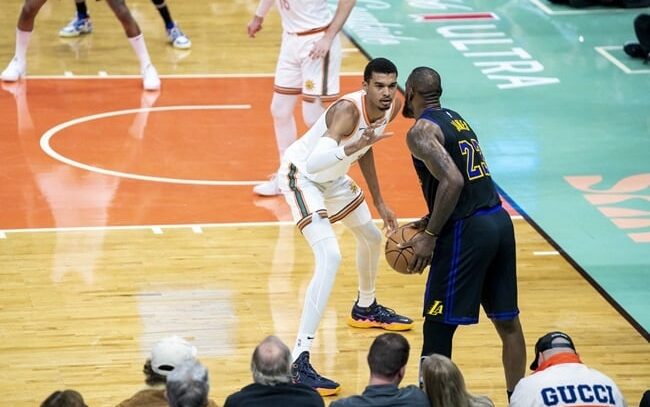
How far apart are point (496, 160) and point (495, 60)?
3.08 meters

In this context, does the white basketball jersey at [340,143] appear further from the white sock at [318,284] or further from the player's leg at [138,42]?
the player's leg at [138,42]

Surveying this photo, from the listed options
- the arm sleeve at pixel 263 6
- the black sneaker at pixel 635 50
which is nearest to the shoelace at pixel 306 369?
the arm sleeve at pixel 263 6

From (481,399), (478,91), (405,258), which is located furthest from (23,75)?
(481,399)

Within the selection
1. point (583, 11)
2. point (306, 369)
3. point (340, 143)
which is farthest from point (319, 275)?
point (583, 11)

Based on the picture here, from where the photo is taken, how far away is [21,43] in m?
13.4

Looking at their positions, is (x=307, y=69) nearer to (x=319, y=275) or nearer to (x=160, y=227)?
(x=160, y=227)

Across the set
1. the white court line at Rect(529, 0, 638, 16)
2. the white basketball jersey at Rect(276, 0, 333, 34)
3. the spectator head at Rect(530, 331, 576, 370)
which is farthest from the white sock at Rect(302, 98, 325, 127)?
the white court line at Rect(529, 0, 638, 16)

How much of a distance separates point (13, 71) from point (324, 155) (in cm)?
660

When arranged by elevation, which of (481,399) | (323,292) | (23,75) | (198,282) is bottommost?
(23,75)

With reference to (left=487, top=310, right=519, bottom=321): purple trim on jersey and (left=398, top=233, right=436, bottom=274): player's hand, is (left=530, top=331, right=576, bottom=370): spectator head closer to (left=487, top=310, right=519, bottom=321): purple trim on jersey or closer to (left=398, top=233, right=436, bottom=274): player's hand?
(left=487, top=310, right=519, bottom=321): purple trim on jersey

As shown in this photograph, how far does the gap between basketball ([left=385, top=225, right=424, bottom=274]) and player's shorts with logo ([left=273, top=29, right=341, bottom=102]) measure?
3.12 metres

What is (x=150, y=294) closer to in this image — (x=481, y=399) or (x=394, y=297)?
(x=394, y=297)

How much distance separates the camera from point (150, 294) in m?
9.05

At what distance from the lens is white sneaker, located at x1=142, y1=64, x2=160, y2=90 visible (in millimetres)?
13391
